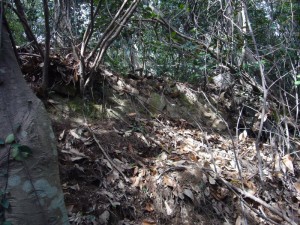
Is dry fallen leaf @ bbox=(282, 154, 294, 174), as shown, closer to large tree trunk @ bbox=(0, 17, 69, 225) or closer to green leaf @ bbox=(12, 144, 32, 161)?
large tree trunk @ bbox=(0, 17, 69, 225)

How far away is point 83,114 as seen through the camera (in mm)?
3691

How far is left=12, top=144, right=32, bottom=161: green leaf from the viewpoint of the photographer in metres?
1.57

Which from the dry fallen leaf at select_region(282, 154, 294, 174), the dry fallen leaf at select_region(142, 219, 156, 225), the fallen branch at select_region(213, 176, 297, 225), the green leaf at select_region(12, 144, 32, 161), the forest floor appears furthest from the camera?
the dry fallen leaf at select_region(282, 154, 294, 174)

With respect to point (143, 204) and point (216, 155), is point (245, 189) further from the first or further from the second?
point (143, 204)

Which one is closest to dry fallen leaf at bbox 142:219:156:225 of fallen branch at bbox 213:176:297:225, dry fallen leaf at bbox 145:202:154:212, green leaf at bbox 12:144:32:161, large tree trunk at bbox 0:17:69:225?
dry fallen leaf at bbox 145:202:154:212

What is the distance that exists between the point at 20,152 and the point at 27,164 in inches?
3.0

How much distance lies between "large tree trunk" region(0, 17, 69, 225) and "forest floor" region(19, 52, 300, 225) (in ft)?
2.37

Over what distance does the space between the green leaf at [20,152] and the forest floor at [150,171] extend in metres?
0.90

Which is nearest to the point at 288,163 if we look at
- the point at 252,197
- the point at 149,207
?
the point at 252,197

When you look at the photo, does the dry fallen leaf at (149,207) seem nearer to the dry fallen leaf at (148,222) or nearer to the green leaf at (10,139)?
the dry fallen leaf at (148,222)

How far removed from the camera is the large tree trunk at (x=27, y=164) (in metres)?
1.58

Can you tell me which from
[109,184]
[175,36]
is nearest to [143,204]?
[109,184]

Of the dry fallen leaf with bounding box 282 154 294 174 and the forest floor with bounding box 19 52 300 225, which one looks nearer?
the forest floor with bounding box 19 52 300 225

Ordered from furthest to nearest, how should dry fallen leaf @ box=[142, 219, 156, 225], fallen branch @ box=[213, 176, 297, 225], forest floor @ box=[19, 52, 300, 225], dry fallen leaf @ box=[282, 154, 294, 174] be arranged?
dry fallen leaf @ box=[282, 154, 294, 174]
fallen branch @ box=[213, 176, 297, 225]
forest floor @ box=[19, 52, 300, 225]
dry fallen leaf @ box=[142, 219, 156, 225]
